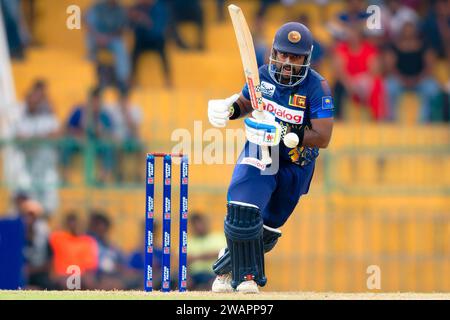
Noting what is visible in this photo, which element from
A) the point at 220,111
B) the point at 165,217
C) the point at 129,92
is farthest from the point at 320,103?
the point at 129,92

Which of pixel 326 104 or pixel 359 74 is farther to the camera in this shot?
pixel 359 74

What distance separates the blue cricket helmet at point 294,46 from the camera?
37.0 ft

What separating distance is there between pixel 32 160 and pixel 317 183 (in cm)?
353

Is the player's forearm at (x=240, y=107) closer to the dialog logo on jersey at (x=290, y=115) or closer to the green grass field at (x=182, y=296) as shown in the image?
the dialog logo on jersey at (x=290, y=115)

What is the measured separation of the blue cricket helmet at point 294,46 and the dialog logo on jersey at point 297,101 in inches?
3.8

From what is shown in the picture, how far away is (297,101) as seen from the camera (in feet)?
37.4

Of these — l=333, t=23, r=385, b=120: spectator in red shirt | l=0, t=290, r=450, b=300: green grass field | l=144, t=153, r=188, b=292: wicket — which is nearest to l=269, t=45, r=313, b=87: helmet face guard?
l=144, t=153, r=188, b=292: wicket

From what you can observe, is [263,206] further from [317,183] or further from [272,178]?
[317,183]

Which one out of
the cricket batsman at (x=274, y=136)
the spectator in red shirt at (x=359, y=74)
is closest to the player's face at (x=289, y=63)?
the cricket batsman at (x=274, y=136)

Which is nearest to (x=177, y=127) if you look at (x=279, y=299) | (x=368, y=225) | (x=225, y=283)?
(x=368, y=225)

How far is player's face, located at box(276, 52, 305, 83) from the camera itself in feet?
37.2

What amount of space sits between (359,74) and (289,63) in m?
8.63

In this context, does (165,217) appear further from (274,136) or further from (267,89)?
(267,89)

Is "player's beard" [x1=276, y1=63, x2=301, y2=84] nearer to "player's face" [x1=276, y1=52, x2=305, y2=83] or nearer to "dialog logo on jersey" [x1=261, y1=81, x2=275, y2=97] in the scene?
"player's face" [x1=276, y1=52, x2=305, y2=83]
